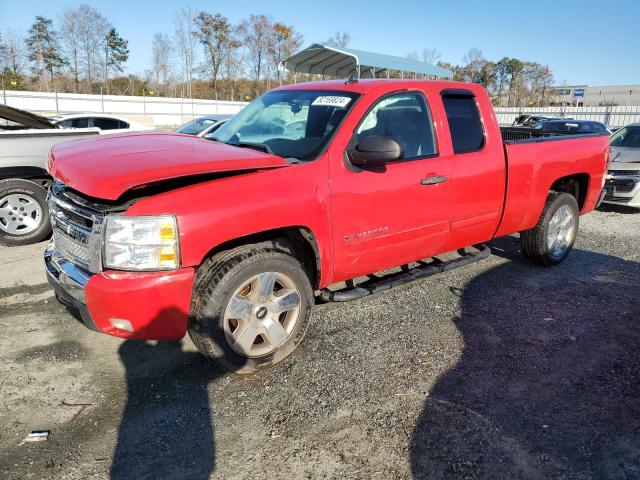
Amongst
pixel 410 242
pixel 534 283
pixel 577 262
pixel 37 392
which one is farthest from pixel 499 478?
pixel 577 262

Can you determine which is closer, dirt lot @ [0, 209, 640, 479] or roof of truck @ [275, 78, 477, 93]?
dirt lot @ [0, 209, 640, 479]

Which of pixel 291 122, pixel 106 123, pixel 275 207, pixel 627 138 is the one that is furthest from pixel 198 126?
pixel 275 207

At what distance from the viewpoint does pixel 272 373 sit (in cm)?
327

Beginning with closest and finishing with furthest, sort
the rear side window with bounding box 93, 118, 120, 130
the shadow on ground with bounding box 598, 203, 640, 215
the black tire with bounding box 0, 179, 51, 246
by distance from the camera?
the black tire with bounding box 0, 179, 51, 246, the shadow on ground with bounding box 598, 203, 640, 215, the rear side window with bounding box 93, 118, 120, 130

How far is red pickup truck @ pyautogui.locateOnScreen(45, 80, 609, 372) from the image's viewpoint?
9.00 feet

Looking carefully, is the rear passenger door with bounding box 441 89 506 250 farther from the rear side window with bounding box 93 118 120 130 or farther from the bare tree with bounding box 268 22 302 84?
the bare tree with bounding box 268 22 302 84

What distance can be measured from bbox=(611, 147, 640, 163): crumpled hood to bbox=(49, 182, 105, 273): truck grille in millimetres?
8938

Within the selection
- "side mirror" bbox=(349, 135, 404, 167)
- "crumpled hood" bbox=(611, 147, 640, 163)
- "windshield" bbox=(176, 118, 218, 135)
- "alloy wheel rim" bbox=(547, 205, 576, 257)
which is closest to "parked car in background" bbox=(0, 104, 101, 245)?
"side mirror" bbox=(349, 135, 404, 167)

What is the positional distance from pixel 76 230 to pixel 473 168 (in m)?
3.08

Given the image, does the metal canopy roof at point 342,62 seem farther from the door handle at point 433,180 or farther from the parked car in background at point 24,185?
the door handle at point 433,180

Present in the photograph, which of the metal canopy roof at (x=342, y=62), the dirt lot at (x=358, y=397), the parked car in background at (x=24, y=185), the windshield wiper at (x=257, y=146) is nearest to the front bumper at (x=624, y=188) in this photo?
the dirt lot at (x=358, y=397)

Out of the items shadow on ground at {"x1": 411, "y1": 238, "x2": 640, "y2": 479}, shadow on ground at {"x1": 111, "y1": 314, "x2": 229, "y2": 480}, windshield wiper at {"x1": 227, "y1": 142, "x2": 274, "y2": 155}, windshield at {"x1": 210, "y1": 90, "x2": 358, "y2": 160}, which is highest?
windshield at {"x1": 210, "y1": 90, "x2": 358, "y2": 160}

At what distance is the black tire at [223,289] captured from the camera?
293 centimetres

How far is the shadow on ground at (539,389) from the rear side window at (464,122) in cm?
142
